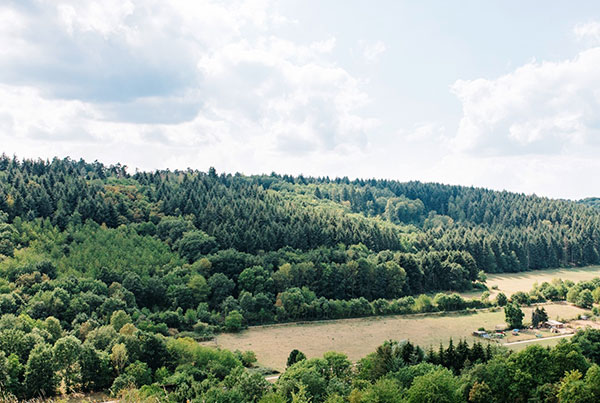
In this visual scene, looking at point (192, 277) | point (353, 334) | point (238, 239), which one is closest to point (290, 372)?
point (353, 334)

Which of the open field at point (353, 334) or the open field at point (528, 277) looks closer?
the open field at point (353, 334)

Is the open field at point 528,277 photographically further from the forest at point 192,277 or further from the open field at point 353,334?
the open field at point 353,334

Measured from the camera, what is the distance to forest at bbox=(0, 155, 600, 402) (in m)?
37.0

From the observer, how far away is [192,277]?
61.8 metres

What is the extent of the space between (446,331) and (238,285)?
92.3ft

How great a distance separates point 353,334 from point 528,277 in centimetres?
6015

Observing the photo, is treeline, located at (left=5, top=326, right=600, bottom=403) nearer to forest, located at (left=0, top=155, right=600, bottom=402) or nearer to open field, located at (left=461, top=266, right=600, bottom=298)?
forest, located at (left=0, top=155, right=600, bottom=402)

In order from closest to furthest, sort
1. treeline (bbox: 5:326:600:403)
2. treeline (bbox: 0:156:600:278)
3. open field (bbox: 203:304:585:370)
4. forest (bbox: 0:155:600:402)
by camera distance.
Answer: treeline (bbox: 5:326:600:403) < forest (bbox: 0:155:600:402) < open field (bbox: 203:304:585:370) < treeline (bbox: 0:156:600:278)

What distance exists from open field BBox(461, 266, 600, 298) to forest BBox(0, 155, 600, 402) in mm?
3068

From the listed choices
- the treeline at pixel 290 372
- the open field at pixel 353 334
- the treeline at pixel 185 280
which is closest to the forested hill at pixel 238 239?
the treeline at pixel 185 280

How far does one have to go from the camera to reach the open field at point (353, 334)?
164 feet

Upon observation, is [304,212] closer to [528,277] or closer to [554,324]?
[554,324]

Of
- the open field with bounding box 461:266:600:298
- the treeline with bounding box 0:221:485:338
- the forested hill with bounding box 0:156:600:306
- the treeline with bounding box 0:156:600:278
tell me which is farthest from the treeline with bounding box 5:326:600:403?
the open field with bounding box 461:266:600:298

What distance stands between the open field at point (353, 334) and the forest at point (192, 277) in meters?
2.55
